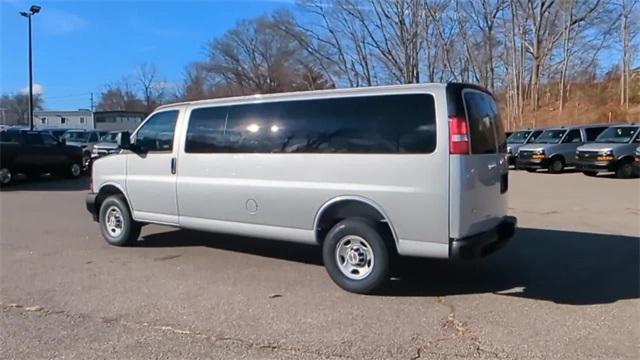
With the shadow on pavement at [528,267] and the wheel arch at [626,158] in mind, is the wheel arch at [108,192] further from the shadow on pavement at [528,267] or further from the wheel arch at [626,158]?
the wheel arch at [626,158]

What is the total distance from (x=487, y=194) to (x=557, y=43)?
53.1 metres

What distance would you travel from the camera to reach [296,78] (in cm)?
6862

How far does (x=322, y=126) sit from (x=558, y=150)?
1984 cm

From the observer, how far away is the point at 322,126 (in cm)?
614

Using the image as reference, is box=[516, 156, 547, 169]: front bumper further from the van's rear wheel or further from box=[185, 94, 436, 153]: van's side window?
box=[185, 94, 436, 153]: van's side window

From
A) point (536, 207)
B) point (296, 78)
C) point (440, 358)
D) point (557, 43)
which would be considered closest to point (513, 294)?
point (440, 358)

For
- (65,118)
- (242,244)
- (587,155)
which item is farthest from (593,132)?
(65,118)

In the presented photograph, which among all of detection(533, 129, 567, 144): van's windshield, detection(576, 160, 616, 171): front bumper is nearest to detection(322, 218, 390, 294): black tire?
detection(576, 160, 616, 171): front bumper

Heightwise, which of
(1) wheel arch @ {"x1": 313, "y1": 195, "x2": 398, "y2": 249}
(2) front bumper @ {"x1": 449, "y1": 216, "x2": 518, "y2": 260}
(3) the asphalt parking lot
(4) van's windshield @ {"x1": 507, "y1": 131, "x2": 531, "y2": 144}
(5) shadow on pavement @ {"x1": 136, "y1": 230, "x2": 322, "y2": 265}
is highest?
(4) van's windshield @ {"x1": 507, "y1": 131, "x2": 531, "y2": 144}

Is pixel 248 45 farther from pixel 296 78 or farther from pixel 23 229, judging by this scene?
pixel 23 229

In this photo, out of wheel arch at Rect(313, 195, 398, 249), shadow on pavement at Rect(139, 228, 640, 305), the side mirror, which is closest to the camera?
wheel arch at Rect(313, 195, 398, 249)

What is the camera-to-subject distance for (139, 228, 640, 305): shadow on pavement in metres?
5.91

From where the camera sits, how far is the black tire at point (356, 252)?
5.70 m

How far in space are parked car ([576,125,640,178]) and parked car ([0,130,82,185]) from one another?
1827 centimetres
